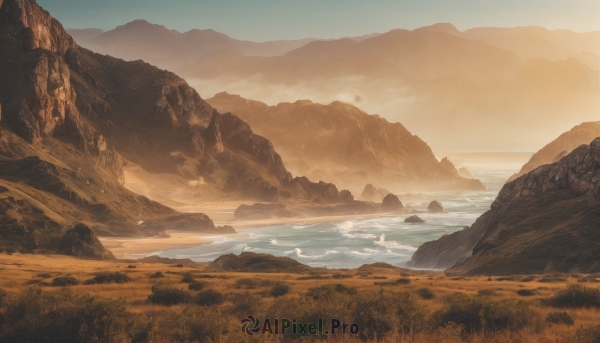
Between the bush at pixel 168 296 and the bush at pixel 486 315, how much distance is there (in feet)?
39.1

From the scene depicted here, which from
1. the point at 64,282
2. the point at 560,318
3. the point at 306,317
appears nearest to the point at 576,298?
the point at 560,318

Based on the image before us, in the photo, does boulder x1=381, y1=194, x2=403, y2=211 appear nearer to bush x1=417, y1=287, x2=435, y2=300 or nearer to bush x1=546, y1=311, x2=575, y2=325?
bush x1=417, y1=287, x2=435, y2=300

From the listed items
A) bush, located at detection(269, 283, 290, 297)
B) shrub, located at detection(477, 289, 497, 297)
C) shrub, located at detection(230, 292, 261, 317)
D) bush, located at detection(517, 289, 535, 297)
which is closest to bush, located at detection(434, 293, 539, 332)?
shrub, located at detection(477, 289, 497, 297)

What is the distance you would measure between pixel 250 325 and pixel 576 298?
45.8ft

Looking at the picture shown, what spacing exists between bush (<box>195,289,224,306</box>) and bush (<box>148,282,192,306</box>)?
573mm

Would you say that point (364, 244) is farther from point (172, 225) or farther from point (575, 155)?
point (575, 155)

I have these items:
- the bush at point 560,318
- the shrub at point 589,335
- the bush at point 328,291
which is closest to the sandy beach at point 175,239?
the bush at point 328,291

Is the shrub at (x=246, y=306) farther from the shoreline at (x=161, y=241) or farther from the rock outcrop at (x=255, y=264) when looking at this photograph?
the shoreline at (x=161, y=241)

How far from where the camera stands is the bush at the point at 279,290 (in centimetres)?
2989

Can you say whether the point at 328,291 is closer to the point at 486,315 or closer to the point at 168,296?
the point at 168,296

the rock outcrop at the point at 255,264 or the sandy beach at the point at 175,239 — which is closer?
the rock outcrop at the point at 255,264

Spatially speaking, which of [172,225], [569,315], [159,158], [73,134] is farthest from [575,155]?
[159,158]

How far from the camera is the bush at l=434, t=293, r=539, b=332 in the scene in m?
21.3

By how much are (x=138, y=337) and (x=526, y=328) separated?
1328 cm
